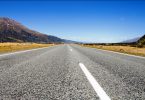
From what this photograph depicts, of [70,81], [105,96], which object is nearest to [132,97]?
[105,96]

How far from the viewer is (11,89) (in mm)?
4062

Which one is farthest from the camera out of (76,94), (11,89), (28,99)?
(11,89)

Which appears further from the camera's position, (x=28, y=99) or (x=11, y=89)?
(x=11, y=89)

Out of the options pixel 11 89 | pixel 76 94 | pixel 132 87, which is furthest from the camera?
pixel 132 87

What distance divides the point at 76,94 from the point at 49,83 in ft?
3.69

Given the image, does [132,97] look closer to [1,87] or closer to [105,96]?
[105,96]

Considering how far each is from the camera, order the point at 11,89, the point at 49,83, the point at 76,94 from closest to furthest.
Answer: the point at 76,94
the point at 11,89
the point at 49,83

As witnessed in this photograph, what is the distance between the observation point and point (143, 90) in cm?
407

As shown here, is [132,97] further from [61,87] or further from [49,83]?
[49,83]

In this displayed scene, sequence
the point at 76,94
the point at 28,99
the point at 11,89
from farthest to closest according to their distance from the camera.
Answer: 1. the point at 11,89
2. the point at 76,94
3. the point at 28,99

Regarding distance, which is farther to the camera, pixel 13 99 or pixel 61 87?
pixel 61 87

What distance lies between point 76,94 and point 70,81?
3.87 feet

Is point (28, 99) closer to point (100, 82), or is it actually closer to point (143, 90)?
point (100, 82)

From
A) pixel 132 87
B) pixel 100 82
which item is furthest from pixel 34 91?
pixel 132 87
